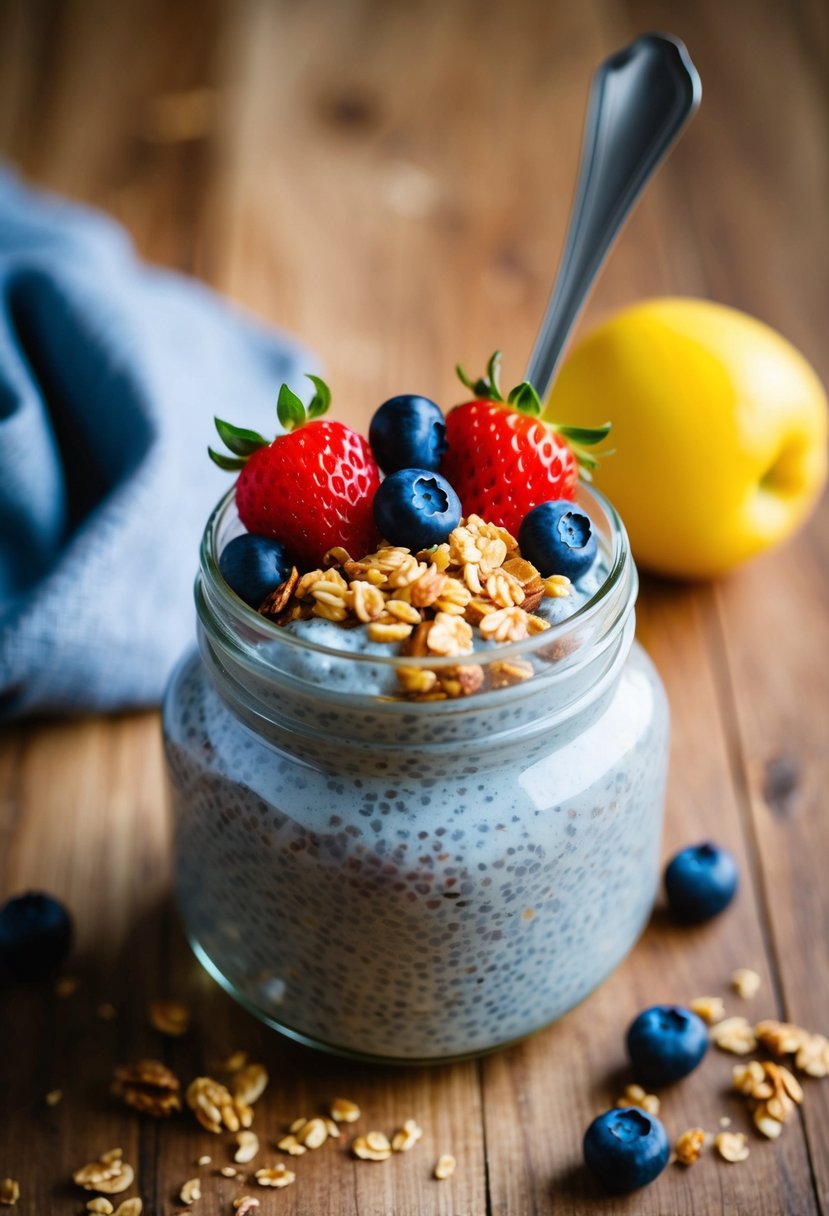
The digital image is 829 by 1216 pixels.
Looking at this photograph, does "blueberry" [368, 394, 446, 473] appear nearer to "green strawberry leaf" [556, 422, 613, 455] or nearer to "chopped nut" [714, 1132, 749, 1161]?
"green strawberry leaf" [556, 422, 613, 455]

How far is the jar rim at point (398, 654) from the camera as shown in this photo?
759 millimetres

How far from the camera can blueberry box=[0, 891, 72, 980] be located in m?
0.99

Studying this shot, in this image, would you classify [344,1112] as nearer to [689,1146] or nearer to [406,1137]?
[406,1137]

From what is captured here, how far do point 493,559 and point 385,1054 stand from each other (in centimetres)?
39

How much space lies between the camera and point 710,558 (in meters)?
1.32

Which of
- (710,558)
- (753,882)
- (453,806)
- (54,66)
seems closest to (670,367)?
(710,558)

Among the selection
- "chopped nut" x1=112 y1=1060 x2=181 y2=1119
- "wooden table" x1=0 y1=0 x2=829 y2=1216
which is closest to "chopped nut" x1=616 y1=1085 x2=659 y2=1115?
"wooden table" x1=0 y1=0 x2=829 y2=1216

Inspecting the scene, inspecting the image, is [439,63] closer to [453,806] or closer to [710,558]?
[710,558]

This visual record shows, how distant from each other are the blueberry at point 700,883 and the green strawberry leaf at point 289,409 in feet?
1.64

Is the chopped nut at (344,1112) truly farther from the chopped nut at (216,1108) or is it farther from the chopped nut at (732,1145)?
the chopped nut at (732,1145)

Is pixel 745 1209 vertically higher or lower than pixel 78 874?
higher

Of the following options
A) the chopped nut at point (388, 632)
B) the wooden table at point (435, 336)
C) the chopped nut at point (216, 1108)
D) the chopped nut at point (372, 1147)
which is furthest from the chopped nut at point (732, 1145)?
the chopped nut at point (388, 632)

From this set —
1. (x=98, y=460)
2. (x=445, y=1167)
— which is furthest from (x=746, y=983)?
(x=98, y=460)

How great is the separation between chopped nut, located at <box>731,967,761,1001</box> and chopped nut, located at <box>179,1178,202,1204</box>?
0.45 meters
